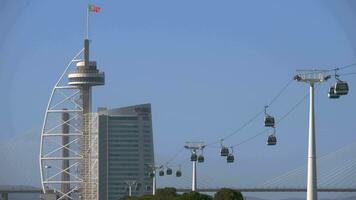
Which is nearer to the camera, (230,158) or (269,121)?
(269,121)

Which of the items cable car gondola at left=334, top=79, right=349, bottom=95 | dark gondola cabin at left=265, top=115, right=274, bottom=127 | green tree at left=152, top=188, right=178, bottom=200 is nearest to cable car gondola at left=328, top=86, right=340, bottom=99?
cable car gondola at left=334, top=79, right=349, bottom=95

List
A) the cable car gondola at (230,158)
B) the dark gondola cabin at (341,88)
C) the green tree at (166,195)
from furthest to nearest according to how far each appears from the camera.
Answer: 1. the green tree at (166,195)
2. the cable car gondola at (230,158)
3. the dark gondola cabin at (341,88)

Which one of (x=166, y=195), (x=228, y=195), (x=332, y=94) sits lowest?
(x=166, y=195)

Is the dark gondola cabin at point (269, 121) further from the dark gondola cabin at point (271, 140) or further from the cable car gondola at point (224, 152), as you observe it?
the cable car gondola at point (224, 152)

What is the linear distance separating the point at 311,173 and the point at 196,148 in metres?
53.7

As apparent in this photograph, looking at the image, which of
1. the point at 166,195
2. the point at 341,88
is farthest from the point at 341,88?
the point at 166,195

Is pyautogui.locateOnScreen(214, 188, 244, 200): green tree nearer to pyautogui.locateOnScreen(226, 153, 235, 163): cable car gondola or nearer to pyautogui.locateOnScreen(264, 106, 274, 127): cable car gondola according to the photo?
pyautogui.locateOnScreen(226, 153, 235, 163): cable car gondola

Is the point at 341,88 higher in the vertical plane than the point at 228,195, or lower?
higher

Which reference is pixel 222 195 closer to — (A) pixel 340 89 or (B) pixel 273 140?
(B) pixel 273 140

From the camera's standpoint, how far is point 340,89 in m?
49.1

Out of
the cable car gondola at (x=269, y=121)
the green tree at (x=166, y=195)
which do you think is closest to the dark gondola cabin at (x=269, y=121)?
the cable car gondola at (x=269, y=121)

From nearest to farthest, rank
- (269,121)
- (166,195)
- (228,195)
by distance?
(269,121) < (228,195) < (166,195)

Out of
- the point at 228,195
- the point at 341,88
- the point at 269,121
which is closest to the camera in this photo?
the point at 341,88

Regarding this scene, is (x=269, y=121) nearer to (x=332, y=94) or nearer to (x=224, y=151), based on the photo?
(x=332, y=94)
